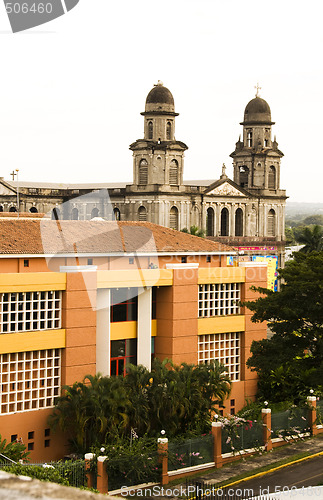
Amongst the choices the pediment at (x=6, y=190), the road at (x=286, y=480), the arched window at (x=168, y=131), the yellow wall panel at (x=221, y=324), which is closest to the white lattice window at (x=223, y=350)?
the yellow wall panel at (x=221, y=324)

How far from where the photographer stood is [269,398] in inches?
1401

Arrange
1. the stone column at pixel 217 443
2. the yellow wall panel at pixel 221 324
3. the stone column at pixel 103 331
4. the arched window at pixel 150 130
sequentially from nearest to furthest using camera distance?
the stone column at pixel 217 443
the stone column at pixel 103 331
the yellow wall panel at pixel 221 324
the arched window at pixel 150 130

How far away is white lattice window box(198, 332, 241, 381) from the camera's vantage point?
34.7 metres

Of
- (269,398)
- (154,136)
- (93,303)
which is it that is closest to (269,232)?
(154,136)

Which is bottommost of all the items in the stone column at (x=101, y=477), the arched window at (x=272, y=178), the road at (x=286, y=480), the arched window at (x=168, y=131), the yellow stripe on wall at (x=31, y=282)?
the road at (x=286, y=480)

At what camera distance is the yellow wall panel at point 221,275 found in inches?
1345

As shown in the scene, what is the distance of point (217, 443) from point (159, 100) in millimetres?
61732

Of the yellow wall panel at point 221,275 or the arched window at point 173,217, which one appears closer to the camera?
the yellow wall panel at point 221,275

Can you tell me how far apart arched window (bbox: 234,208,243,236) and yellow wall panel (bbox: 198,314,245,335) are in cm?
5770

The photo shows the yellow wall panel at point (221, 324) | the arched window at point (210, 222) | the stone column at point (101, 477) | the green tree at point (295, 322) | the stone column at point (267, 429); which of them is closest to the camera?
the stone column at point (101, 477)

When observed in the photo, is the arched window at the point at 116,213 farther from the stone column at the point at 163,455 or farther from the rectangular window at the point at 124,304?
the stone column at the point at 163,455

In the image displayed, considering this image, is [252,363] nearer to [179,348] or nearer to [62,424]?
[179,348]

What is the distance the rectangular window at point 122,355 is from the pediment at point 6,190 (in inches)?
2235

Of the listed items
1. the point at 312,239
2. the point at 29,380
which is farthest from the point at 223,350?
the point at 312,239
